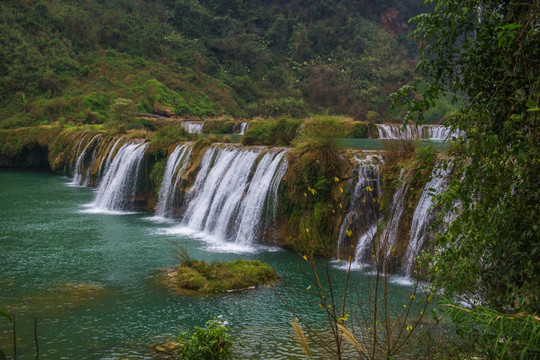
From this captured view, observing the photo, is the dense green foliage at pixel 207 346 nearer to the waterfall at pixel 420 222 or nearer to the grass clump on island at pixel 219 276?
the grass clump on island at pixel 219 276

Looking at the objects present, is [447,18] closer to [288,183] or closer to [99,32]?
[288,183]

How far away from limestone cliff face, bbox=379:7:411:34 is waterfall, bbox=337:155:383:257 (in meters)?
69.5

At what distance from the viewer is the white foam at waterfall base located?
20.0m

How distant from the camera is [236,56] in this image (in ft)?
199

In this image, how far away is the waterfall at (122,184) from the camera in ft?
66.0

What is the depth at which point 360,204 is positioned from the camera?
12312 millimetres

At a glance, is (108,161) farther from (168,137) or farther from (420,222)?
(420,222)

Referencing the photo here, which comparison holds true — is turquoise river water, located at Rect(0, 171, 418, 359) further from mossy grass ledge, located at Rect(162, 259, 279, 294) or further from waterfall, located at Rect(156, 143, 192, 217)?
waterfall, located at Rect(156, 143, 192, 217)

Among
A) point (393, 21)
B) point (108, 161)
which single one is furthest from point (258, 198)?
point (393, 21)

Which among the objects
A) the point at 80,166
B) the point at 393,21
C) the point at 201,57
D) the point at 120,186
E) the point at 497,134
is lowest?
the point at 120,186

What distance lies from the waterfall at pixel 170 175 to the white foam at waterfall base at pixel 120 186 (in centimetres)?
183

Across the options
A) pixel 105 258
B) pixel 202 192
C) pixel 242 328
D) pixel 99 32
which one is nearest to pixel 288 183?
pixel 202 192

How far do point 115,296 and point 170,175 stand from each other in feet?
32.5

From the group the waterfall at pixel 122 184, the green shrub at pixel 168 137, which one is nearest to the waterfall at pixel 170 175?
the green shrub at pixel 168 137
